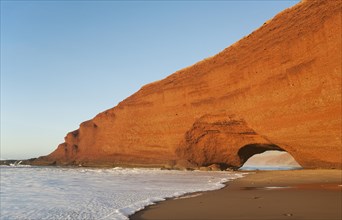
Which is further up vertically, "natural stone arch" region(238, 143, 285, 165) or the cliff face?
the cliff face

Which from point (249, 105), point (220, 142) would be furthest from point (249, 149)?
point (249, 105)

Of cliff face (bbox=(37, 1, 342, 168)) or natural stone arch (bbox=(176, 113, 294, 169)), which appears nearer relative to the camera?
cliff face (bbox=(37, 1, 342, 168))

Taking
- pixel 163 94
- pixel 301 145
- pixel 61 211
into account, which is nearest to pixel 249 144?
pixel 301 145

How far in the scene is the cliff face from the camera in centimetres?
2195

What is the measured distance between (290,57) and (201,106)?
1033cm

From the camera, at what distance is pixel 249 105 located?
27688 millimetres

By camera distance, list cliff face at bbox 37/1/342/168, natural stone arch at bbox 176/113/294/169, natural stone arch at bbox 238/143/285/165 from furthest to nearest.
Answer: natural stone arch at bbox 238/143/285/165
natural stone arch at bbox 176/113/294/169
cliff face at bbox 37/1/342/168

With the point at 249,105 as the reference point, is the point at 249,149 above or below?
below

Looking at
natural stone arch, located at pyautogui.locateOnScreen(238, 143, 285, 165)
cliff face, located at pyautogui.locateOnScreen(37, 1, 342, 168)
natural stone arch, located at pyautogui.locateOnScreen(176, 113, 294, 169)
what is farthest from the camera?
natural stone arch, located at pyautogui.locateOnScreen(238, 143, 285, 165)

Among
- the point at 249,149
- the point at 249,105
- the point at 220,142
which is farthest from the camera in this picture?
A: the point at 249,149

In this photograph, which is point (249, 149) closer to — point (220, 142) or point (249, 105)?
point (220, 142)

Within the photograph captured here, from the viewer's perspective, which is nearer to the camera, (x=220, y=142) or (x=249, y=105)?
(x=249, y=105)

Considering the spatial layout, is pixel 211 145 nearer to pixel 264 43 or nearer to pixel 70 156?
pixel 264 43

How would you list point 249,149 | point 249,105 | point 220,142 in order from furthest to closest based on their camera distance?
point 249,149 < point 220,142 < point 249,105
